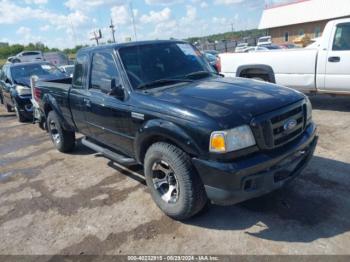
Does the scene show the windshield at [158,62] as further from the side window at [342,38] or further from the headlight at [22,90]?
the headlight at [22,90]

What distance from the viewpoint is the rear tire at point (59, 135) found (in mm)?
6049

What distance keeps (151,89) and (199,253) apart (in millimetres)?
1883

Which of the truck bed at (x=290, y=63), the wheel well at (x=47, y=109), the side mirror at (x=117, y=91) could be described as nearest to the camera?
the side mirror at (x=117, y=91)

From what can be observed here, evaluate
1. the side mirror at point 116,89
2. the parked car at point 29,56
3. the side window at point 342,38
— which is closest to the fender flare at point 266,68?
the side window at point 342,38

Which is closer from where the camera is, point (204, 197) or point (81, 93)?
point (204, 197)

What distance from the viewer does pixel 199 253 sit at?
3.03m

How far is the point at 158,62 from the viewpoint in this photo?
420cm

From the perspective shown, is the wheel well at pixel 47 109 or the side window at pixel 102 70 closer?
the side window at pixel 102 70

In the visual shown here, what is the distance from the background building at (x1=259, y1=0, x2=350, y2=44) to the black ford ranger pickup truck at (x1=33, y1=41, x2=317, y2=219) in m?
35.3

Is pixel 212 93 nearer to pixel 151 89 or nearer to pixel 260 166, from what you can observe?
pixel 151 89

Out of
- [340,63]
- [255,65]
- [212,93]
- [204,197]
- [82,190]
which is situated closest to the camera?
[204,197]

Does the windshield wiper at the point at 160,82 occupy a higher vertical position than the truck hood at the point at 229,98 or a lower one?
higher

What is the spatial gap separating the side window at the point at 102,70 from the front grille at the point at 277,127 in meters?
1.96

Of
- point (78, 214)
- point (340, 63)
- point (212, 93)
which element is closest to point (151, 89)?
point (212, 93)
